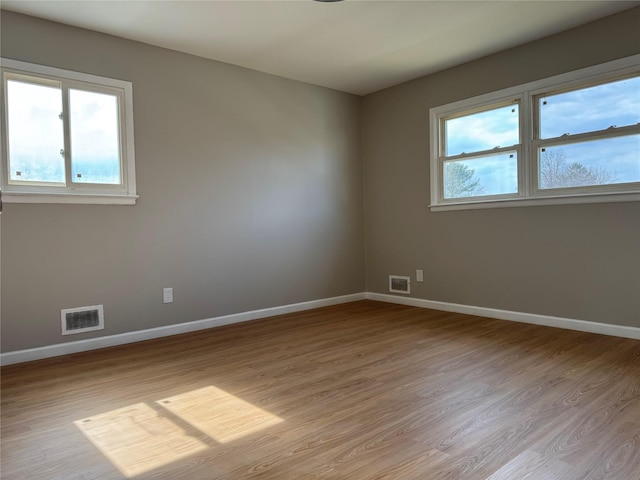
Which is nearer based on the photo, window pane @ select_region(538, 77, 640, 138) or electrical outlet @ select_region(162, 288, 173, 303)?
window pane @ select_region(538, 77, 640, 138)

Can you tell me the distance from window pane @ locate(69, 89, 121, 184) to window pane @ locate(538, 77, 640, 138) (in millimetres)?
3578

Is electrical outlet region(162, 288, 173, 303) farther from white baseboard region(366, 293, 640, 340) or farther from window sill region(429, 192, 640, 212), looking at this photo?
window sill region(429, 192, 640, 212)

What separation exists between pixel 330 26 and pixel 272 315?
2.68m

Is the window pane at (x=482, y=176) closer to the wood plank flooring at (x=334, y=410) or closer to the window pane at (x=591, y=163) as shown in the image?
the window pane at (x=591, y=163)

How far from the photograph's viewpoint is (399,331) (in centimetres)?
342

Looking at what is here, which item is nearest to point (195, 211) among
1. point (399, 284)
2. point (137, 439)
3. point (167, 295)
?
point (167, 295)

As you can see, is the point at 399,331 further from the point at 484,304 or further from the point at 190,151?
the point at 190,151

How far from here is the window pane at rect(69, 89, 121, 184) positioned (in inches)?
120

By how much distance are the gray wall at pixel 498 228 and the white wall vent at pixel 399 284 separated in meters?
0.07

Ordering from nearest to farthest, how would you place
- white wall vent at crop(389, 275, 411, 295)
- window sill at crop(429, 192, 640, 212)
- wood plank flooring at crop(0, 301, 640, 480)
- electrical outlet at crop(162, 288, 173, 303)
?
wood plank flooring at crop(0, 301, 640, 480) < window sill at crop(429, 192, 640, 212) < electrical outlet at crop(162, 288, 173, 303) < white wall vent at crop(389, 275, 411, 295)

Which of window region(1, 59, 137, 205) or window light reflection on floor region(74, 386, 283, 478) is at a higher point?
window region(1, 59, 137, 205)

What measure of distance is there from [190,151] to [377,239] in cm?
237

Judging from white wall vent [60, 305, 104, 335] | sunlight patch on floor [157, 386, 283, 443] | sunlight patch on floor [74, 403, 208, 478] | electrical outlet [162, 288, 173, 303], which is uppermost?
electrical outlet [162, 288, 173, 303]

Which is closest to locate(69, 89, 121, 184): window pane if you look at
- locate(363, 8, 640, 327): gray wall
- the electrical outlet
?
the electrical outlet
